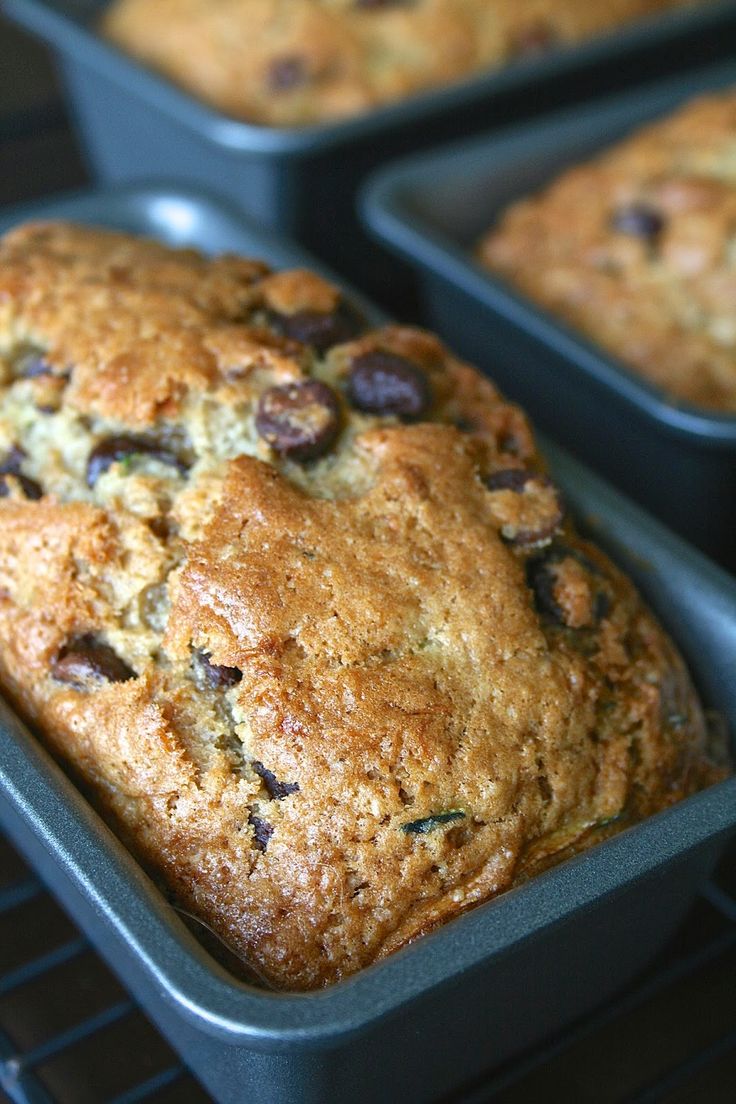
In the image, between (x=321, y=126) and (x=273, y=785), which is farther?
(x=321, y=126)

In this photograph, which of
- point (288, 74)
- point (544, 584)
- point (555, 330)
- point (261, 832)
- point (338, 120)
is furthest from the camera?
point (288, 74)

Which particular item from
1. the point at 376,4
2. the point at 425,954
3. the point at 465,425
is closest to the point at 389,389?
the point at 465,425

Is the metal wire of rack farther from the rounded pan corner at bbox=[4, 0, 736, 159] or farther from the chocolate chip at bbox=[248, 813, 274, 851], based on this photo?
the rounded pan corner at bbox=[4, 0, 736, 159]

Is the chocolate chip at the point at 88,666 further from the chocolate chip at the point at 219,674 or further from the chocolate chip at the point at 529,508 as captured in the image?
the chocolate chip at the point at 529,508

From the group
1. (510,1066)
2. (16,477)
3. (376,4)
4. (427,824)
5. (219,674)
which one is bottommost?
(510,1066)

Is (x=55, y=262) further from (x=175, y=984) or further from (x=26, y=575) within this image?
(x=175, y=984)

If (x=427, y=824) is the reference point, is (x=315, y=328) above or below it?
above

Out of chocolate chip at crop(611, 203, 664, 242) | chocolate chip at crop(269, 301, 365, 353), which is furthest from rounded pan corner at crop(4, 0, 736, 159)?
chocolate chip at crop(269, 301, 365, 353)

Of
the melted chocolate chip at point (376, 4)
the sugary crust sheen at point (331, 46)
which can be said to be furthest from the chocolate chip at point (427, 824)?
the melted chocolate chip at point (376, 4)

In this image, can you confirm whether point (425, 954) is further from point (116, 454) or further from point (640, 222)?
point (640, 222)
